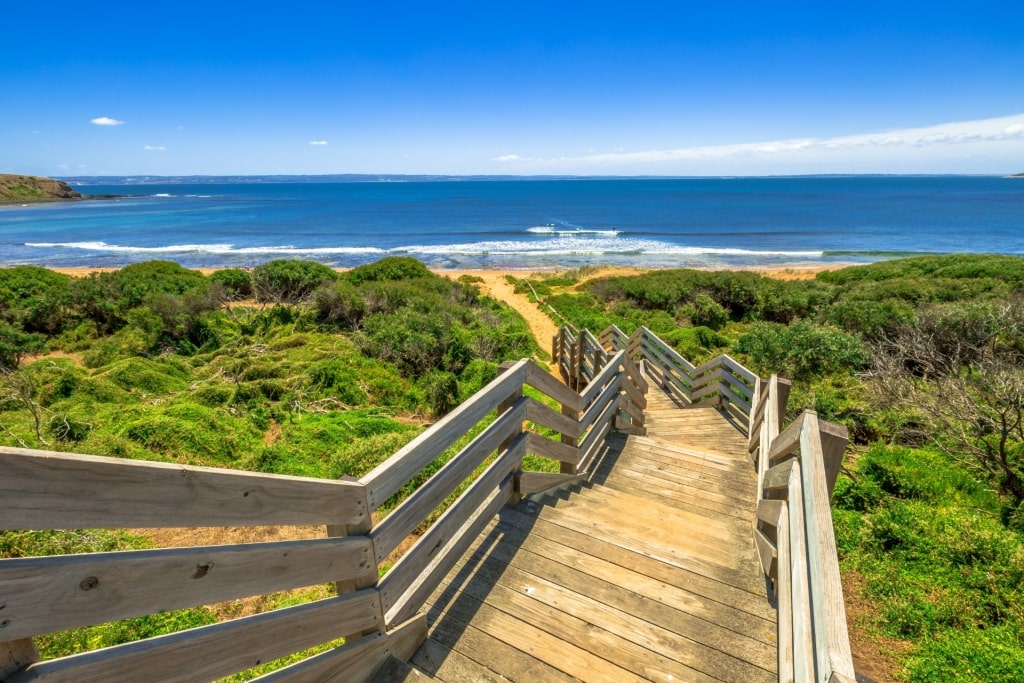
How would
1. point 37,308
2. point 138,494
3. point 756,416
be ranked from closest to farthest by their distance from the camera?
point 138,494 → point 756,416 → point 37,308

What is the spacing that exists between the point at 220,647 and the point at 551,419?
2.72 meters

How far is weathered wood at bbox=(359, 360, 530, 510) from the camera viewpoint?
2.21m

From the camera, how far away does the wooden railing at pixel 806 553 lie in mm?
1737

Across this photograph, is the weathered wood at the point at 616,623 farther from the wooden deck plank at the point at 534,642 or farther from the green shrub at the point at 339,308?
the green shrub at the point at 339,308

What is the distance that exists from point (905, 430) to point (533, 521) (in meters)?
6.80

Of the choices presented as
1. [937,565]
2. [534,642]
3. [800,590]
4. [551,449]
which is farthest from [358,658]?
→ [937,565]

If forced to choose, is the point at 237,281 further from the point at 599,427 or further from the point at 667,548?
the point at 667,548

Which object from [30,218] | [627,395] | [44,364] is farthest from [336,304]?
[30,218]

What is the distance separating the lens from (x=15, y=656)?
3.90ft

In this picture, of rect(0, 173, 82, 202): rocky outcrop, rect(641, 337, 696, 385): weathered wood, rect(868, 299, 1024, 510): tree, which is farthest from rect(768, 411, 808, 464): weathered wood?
rect(0, 173, 82, 202): rocky outcrop

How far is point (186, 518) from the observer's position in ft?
4.91

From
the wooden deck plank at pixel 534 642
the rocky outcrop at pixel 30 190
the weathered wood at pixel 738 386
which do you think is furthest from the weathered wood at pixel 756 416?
the rocky outcrop at pixel 30 190

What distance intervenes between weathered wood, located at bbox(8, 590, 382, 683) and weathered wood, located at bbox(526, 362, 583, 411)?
5.84 feet

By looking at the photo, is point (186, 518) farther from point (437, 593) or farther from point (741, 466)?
point (741, 466)
